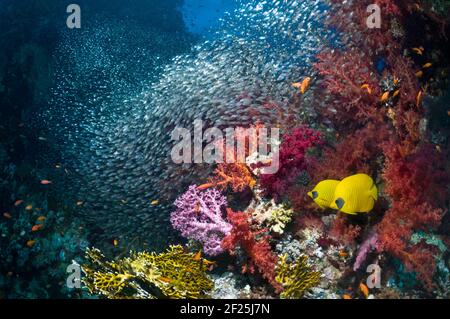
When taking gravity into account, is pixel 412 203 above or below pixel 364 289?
above

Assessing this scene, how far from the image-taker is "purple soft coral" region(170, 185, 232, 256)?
4.94 m

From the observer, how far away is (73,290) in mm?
7992

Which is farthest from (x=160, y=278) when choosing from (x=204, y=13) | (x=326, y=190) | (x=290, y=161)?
(x=204, y=13)

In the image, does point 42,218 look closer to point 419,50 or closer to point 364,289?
point 364,289

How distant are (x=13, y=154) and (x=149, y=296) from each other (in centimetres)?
826

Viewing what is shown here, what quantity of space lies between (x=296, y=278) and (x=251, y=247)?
0.70 metres

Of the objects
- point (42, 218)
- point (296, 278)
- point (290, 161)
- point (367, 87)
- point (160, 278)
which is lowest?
point (160, 278)

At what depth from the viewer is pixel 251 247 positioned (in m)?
4.51

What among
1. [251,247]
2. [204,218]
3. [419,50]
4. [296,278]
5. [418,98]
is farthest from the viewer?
[419,50]

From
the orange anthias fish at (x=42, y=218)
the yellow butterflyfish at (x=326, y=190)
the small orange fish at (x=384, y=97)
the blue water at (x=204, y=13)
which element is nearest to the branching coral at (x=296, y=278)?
the yellow butterflyfish at (x=326, y=190)

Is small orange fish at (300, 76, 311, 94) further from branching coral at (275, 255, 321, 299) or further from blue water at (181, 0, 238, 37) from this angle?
blue water at (181, 0, 238, 37)

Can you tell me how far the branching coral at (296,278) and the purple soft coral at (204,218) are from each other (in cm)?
99

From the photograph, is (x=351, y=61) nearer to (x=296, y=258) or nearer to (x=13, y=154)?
(x=296, y=258)

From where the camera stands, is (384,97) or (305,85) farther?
(305,85)
